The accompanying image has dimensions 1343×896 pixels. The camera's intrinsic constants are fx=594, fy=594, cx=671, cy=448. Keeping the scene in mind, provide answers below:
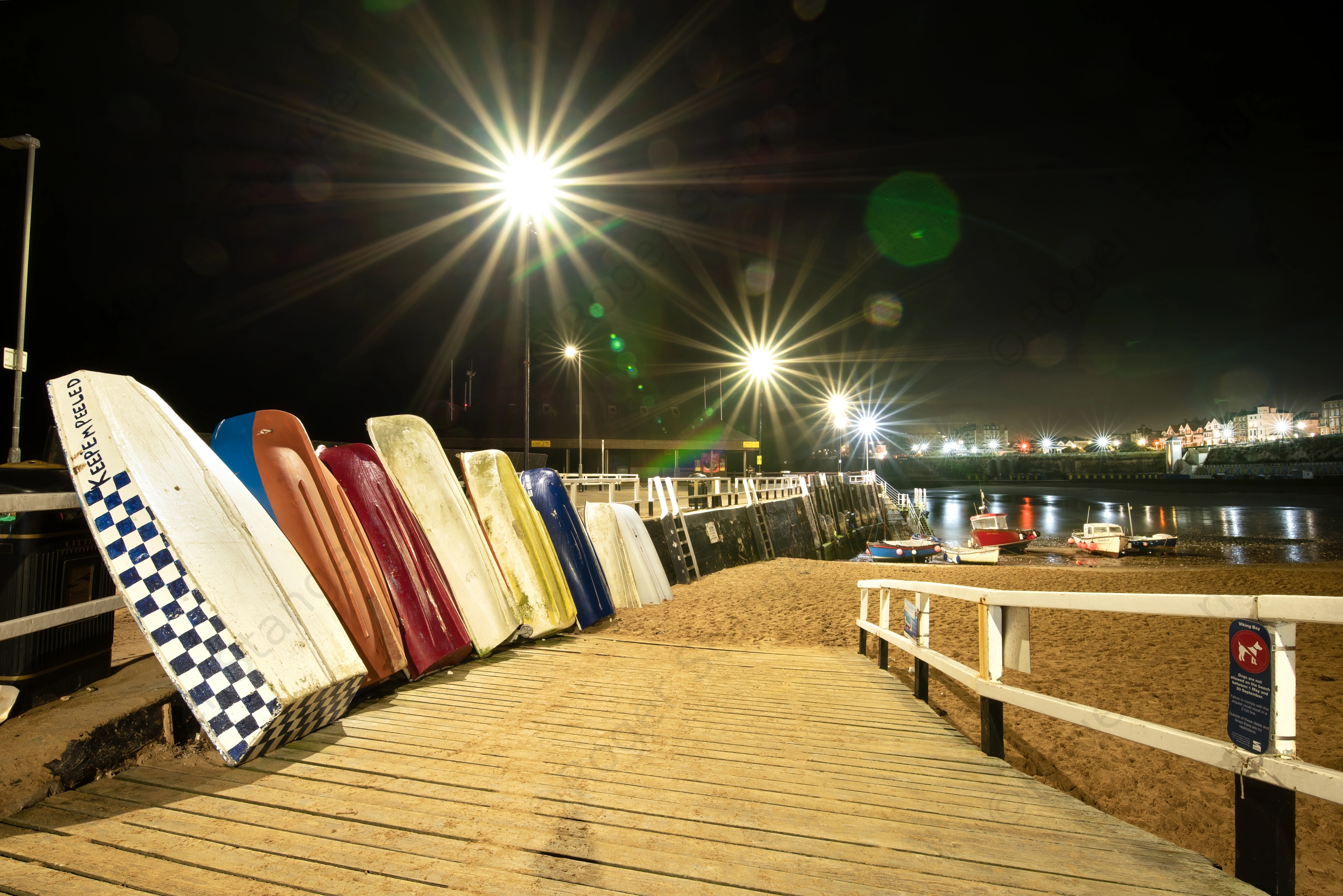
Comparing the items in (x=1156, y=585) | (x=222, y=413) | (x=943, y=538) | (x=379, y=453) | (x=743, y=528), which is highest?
(x=222, y=413)

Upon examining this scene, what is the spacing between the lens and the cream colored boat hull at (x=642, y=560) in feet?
28.1

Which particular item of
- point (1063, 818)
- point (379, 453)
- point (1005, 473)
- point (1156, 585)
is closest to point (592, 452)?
point (1156, 585)

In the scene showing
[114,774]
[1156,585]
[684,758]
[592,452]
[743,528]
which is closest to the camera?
[114,774]

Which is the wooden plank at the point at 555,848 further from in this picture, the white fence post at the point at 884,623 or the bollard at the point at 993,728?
the white fence post at the point at 884,623

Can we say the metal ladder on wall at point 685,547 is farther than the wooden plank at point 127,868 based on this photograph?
Yes

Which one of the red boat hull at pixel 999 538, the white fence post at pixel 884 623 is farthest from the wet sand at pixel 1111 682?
the red boat hull at pixel 999 538

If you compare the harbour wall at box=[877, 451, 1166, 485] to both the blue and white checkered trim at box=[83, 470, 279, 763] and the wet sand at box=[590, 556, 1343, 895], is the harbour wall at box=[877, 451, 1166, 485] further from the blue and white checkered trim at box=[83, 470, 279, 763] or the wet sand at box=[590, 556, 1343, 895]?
the blue and white checkered trim at box=[83, 470, 279, 763]

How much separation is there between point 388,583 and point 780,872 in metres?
3.27

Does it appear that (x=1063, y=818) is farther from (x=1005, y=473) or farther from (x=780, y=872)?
(x=1005, y=473)

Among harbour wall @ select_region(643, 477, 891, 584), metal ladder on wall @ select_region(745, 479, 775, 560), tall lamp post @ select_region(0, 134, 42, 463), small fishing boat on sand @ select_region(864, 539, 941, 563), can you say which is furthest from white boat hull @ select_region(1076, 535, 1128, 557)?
tall lamp post @ select_region(0, 134, 42, 463)

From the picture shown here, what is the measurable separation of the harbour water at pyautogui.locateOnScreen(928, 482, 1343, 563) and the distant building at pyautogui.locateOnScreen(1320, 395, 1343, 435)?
161 m

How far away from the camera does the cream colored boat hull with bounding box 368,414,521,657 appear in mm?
4746

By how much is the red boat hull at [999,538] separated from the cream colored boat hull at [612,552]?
954 inches

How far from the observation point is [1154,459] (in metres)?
141
